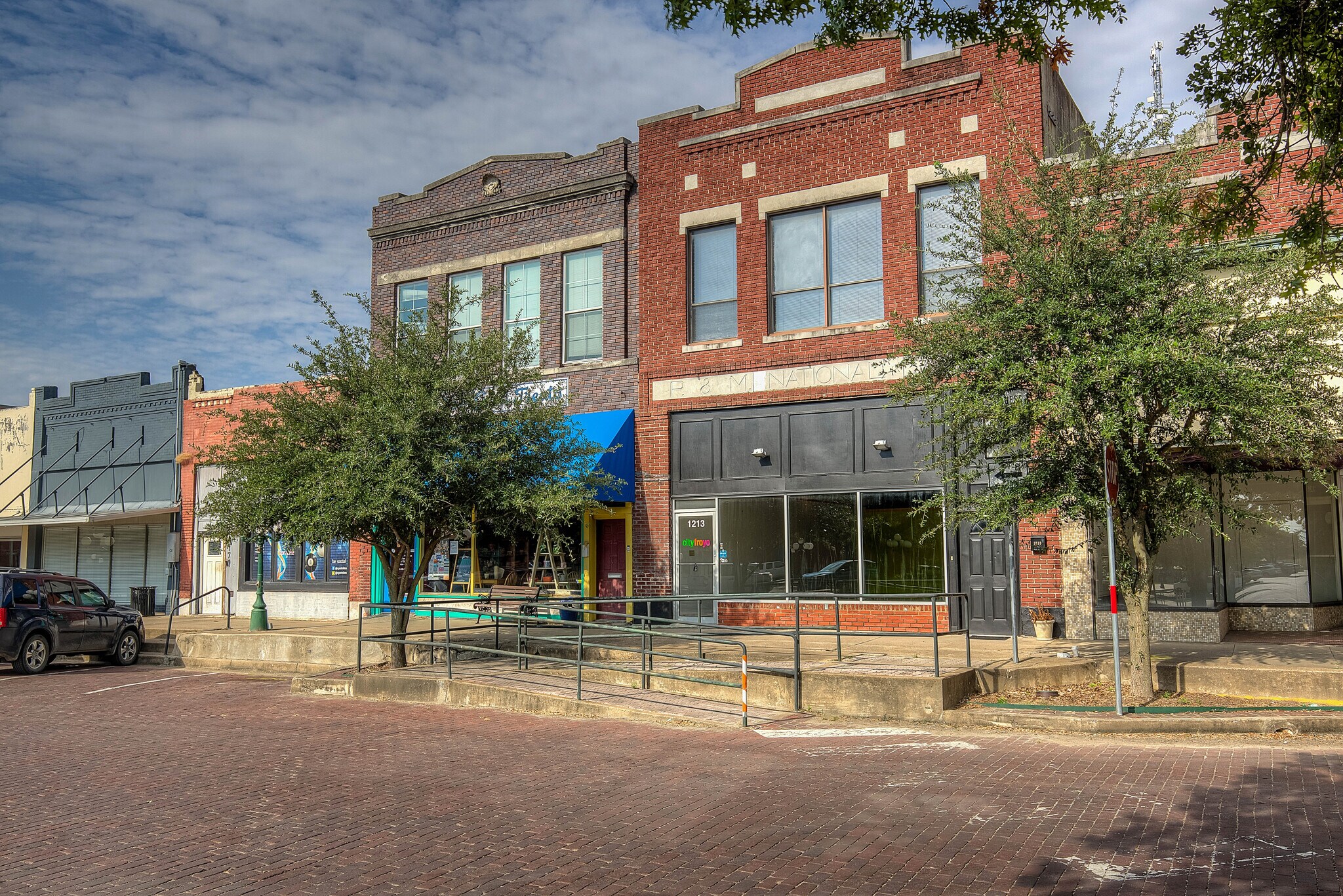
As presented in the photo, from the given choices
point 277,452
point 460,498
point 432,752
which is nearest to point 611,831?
point 432,752

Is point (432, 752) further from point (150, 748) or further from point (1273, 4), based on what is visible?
point (1273, 4)

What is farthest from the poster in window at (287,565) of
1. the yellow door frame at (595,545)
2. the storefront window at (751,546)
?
the storefront window at (751,546)

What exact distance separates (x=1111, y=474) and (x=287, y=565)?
20.0 meters

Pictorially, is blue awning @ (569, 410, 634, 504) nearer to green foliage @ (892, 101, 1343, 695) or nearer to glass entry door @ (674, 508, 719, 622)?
glass entry door @ (674, 508, 719, 622)

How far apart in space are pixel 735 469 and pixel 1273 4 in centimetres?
1269

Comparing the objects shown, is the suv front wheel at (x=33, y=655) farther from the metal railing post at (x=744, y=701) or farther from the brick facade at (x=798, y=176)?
the metal railing post at (x=744, y=701)

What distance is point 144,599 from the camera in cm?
2588

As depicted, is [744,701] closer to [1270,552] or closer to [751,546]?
[751,546]

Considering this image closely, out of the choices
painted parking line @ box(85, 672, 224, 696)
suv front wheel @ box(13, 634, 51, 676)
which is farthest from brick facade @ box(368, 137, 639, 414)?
suv front wheel @ box(13, 634, 51, 676)

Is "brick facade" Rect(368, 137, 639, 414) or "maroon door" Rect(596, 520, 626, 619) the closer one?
"maroon door" Rect(596, 520, 626, 619)

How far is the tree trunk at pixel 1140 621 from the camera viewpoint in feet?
36.3

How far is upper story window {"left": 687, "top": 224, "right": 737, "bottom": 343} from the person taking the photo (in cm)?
1927

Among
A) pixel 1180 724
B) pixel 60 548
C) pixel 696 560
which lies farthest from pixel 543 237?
pixel 60 548

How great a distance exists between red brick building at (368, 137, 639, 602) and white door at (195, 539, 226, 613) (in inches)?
216
